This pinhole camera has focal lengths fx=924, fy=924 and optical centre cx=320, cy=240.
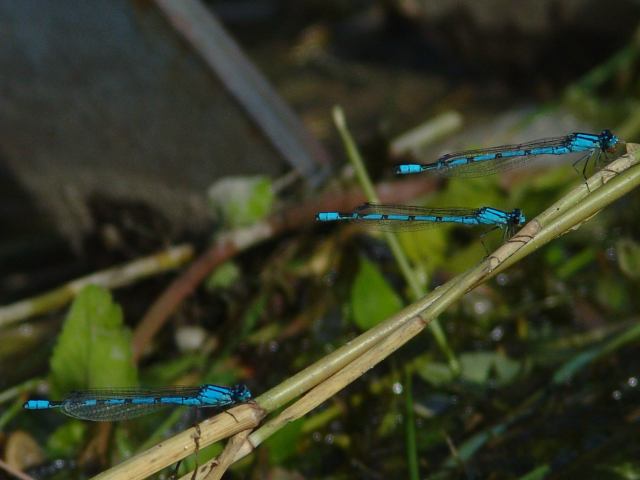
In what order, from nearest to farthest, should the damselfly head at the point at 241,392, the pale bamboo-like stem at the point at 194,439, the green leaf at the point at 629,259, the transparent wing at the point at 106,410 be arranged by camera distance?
the pale bamboo-like stem at the point at 194,439 < the damselfly head at the point at 241,392 < the transparent wing at the point at 106,410 < the green leaf at the point at 629,259

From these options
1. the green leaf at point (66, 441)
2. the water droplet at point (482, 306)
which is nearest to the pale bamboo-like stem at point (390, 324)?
the green leaf at point (66, 441)

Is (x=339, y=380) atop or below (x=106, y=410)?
below

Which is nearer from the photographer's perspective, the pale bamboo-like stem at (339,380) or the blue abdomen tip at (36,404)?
the pale bamboo-like stem at (339,380)

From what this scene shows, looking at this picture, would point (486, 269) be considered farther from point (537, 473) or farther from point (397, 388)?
point (397, 388)

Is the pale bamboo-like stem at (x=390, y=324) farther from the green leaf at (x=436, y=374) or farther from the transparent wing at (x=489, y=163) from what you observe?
the green leaf at (x=436, y=374)

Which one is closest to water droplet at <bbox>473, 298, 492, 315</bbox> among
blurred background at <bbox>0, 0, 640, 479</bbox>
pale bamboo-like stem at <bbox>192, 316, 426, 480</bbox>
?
blurred background at <bbox>0, 0, 640, 479</bbox>

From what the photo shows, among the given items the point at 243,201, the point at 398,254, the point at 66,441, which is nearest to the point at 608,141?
the point at 398,254
